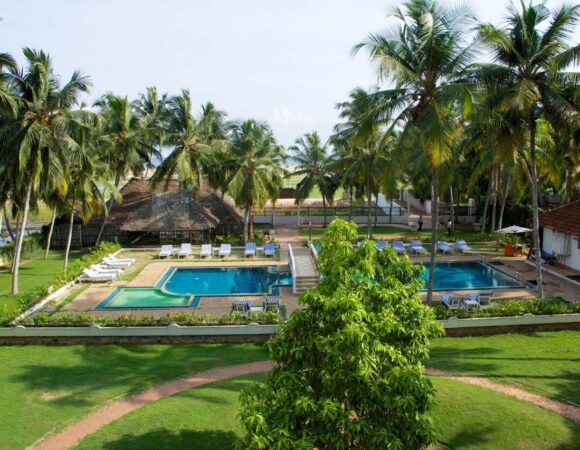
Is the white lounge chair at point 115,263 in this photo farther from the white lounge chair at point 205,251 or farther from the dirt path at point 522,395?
the dirt path at point 522,395

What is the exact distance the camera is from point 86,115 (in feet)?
66.6

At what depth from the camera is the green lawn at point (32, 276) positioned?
68.4 feet

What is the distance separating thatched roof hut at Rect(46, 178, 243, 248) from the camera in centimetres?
3191

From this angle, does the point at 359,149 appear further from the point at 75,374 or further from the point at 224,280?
the point at 75,374

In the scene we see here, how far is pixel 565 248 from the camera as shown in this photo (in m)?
24.5

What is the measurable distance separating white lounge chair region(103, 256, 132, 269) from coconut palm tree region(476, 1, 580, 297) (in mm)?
19003

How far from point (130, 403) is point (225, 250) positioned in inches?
697

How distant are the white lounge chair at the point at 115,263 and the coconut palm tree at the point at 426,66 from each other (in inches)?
639

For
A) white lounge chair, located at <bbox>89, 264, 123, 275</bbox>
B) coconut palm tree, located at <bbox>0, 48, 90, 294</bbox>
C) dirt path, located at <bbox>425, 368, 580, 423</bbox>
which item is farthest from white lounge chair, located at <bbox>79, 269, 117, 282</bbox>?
dirt path, located at <bbox>425, 368, 580, 423</bbox>

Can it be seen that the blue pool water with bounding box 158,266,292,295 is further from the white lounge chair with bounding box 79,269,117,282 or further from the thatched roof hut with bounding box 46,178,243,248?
the thatched roof hut with bounding box 46,178,243,248

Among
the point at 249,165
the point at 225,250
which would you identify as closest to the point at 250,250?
the point at 225,250

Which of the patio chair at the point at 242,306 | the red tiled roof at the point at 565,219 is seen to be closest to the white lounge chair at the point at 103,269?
the patio chair at the point at 242,306

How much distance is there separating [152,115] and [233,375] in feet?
93.0

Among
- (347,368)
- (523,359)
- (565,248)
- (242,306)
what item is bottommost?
(523,359)
